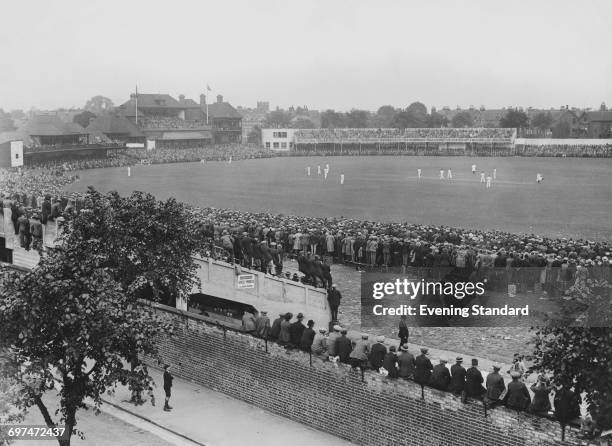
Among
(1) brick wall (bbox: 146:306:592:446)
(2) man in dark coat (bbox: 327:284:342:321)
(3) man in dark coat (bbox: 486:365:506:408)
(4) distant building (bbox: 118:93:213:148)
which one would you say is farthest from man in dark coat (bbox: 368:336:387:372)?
(4) distant building (bbox: 118:93:213:148)

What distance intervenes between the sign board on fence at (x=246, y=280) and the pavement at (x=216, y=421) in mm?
3719

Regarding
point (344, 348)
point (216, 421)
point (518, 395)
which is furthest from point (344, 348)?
point (518, 395)

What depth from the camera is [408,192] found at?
64938 mm

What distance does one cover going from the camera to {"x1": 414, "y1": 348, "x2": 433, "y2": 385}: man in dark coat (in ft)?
49.0

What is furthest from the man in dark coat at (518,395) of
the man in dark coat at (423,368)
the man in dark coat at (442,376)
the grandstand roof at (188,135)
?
the grandstand roof at (188,135)

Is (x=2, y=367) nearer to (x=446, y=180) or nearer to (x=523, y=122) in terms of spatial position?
(x=446, y=180)

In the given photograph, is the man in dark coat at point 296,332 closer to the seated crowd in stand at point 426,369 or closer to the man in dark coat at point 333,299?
the seated crowd in stand at point 426,369

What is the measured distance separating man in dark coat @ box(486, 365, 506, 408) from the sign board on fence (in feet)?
31.3

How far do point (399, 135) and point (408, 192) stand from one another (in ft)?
267

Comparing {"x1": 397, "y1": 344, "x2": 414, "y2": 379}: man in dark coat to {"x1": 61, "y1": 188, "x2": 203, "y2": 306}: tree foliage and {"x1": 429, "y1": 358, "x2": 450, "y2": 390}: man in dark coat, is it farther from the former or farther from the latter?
{"x1": 61, "y1": 188, "x2": 203, "y2": 306}: tree foliage

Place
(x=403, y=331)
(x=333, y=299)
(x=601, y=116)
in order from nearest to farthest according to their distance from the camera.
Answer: (x=403, y=331) < (x=333, y=299) < (x=601, y=116)

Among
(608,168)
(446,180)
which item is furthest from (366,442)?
(608,168)

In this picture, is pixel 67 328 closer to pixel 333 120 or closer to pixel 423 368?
pixel 423 368

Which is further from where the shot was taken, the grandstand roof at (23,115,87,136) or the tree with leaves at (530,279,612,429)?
the grandstand roof at (23,115,87,136)
